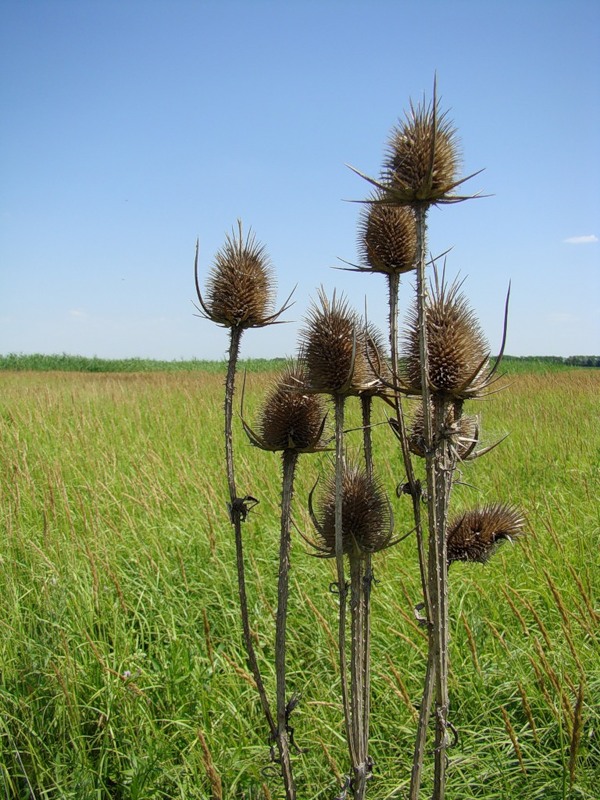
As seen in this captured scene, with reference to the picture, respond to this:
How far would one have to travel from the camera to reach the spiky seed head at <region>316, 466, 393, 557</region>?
1.30 m

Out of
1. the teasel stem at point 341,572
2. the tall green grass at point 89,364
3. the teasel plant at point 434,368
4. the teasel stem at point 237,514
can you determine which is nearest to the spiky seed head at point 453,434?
the teasel plant at point 434,368

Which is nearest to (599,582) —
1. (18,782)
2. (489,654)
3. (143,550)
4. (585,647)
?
(585,647)

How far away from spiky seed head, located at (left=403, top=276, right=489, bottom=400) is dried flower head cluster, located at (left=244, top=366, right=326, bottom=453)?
0.82 feet

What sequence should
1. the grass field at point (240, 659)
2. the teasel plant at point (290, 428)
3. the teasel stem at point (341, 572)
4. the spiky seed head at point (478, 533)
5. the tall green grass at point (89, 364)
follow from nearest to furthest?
the teasel stem at point (341, 572)
the teasel plant at point (290, 428)
the spiky seed head at point (478, 533)
the grass field at point (240, 659)
the tall green grass at point (89, 364)

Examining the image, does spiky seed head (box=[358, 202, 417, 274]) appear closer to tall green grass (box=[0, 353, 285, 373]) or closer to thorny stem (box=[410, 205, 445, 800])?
thorny stem (box=[410, 205, 445, 800])

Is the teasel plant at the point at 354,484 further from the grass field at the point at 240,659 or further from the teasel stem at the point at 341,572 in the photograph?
the grass field at the point at 240,659

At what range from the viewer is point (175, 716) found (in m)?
2.18

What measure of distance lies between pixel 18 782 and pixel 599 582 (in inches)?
105

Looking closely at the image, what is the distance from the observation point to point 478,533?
1.59m

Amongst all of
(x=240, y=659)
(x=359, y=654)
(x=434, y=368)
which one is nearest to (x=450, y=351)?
(x=434, y=368)

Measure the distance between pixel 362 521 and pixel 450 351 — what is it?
1.34 feet

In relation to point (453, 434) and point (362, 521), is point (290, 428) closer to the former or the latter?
point (362, 521)

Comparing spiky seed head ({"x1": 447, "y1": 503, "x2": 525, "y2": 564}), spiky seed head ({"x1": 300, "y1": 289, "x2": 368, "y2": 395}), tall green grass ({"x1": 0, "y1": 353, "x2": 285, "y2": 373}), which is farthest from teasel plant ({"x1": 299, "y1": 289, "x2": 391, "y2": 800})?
tall green grass ({"x1": 0, "y1": 353, "x2": 285, "y2": 373})

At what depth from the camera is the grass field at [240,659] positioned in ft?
6.42
